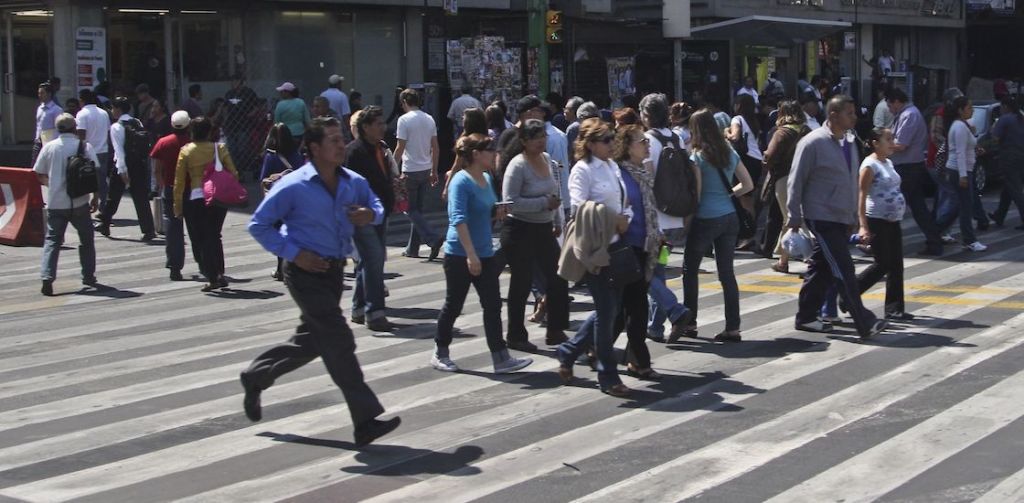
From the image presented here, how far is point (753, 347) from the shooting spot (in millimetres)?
10500

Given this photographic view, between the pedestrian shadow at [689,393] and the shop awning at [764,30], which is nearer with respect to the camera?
the pedestrian shadow at [689,393]

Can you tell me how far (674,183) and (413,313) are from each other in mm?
3156

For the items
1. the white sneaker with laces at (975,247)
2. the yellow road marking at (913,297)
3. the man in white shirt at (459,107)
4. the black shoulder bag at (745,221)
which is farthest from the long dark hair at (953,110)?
the man in white shirt at (459,107)

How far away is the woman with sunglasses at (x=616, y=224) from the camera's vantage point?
873 cm

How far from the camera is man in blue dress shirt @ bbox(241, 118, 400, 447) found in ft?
24.8

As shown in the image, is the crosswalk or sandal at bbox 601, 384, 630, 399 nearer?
the crosswalk

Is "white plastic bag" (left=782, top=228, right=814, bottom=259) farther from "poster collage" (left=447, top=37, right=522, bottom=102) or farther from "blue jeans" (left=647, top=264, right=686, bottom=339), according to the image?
"poster collage" (left=447, top=37, right=522, bottom=102)

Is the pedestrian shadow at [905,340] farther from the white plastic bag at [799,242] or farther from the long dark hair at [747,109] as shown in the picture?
the long dark hair at [747,109]

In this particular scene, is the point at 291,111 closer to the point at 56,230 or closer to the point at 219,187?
the point at 56,230

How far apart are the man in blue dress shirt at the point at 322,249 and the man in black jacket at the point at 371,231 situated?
360 cm

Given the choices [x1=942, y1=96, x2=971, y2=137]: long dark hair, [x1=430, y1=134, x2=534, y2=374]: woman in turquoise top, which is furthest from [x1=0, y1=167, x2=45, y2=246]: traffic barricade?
[x1=942, y1=96, x2=971, y2=137]: long dark hair

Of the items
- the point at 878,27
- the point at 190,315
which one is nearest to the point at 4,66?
the point at 190,315

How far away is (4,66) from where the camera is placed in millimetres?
26531

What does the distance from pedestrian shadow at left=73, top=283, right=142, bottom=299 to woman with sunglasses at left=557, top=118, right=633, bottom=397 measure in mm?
6179
